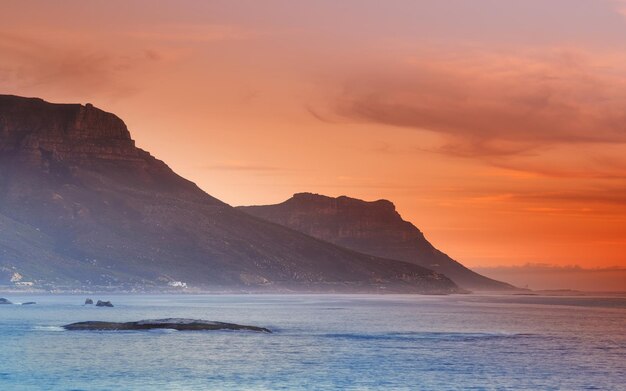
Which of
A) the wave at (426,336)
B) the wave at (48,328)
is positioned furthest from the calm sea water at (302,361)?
the wave at (48,328)

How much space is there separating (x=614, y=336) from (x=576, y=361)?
5928 centimetres

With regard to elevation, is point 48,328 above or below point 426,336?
below

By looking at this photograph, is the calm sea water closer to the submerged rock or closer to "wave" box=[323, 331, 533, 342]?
"wave" box=[323, 331, 533, 342]

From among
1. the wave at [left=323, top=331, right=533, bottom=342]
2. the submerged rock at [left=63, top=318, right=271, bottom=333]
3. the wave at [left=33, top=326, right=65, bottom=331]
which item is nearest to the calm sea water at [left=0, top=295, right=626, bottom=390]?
the wave at [left=323, top=331, right=533, bottom=342]

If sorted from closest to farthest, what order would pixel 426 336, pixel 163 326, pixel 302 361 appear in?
pixel 302 361, pixel 163 326, pixel 426 336

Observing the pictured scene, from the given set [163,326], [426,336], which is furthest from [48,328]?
[426,336]

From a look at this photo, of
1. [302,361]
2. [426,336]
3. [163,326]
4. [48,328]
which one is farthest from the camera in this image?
[48,328]

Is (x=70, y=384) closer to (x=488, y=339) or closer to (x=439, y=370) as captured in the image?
(x=439, y=370)

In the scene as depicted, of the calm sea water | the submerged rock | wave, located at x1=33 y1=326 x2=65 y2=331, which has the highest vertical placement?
the submerged rock

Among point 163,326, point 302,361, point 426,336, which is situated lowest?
point 302,361

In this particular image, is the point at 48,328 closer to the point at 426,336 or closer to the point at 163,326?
the point at 163,326

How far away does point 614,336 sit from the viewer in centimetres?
19262

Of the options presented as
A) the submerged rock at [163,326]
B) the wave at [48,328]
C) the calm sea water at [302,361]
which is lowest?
the calm sea water at [302,361]

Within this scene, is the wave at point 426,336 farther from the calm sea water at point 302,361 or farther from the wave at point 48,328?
the wave at point 48,328
